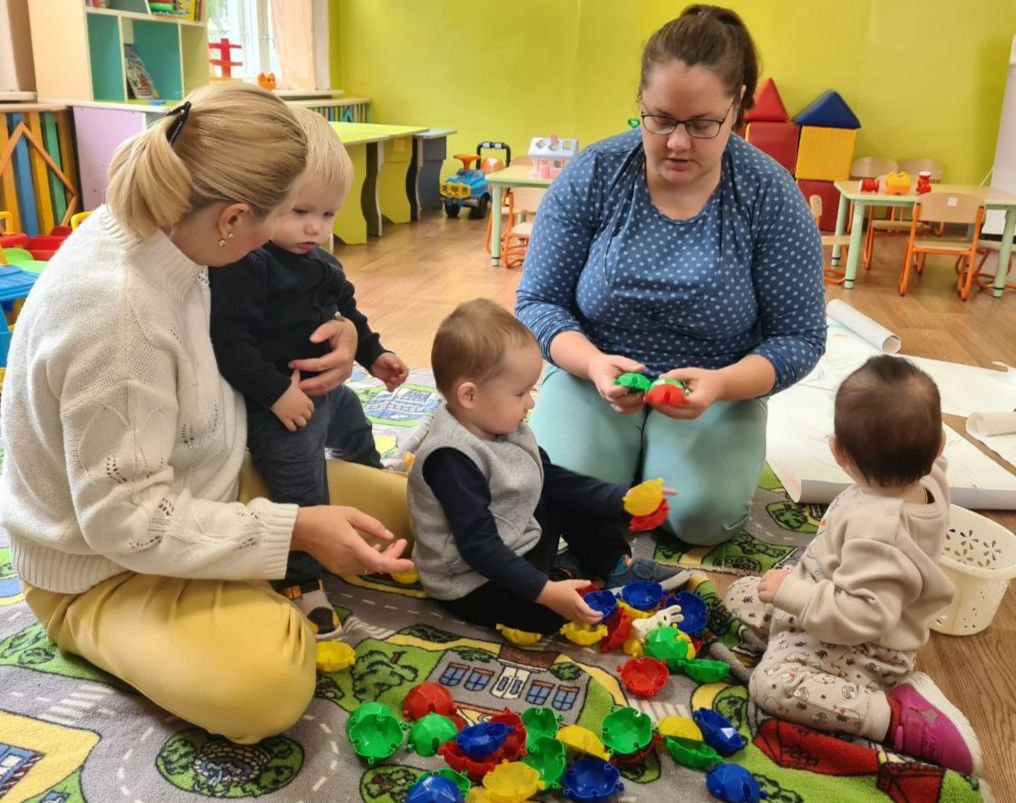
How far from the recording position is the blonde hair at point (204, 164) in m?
1.02

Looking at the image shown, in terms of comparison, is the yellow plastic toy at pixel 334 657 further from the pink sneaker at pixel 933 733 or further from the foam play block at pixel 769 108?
the foam play block at pixel 769 108

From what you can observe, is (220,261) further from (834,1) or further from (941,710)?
(834,1)

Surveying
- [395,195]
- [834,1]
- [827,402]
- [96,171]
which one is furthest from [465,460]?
[834,1]

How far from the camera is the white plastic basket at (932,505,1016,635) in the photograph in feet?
4.83

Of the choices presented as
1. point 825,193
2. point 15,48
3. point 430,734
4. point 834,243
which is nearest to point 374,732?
point 430,734

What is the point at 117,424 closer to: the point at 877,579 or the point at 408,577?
the point at 408,577

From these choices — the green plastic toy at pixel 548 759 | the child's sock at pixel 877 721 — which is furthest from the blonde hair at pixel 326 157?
the child's sock at pixel 877 721

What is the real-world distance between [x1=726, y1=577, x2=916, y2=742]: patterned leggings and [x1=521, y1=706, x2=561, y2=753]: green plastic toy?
0.98 ft

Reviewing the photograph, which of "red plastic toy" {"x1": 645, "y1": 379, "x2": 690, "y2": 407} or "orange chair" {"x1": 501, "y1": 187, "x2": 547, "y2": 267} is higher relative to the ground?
"red plastic toy" {"x1": 645, "y1": 379, "x2": 690, "y2": 407}

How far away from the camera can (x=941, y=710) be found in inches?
49.2

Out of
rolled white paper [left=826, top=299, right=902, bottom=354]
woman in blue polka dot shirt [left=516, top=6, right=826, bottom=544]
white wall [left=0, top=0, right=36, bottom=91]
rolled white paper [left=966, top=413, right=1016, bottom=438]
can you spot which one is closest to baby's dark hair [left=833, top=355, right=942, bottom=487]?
woman in blue polka dot shirt [left=516, top=6, right=826, bottom=544]

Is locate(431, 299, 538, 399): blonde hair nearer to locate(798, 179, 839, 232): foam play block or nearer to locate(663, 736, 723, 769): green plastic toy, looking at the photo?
locate(663, 736, 723, 769): green plastic toy

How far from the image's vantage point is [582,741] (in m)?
1.18

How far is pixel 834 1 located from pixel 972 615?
17.9 ft
